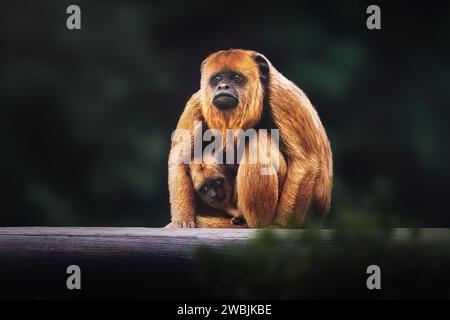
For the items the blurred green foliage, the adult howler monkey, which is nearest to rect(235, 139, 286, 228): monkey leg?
the adult howler monkey

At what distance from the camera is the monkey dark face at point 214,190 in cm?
569

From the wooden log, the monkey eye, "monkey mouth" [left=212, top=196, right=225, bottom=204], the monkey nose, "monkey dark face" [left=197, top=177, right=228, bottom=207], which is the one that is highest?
the monkey eye

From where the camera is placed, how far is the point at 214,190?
5.70 m

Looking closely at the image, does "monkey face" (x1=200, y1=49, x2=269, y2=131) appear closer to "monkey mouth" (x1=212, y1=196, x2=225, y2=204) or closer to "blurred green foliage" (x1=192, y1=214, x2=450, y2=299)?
"monkey mouth" (x1=212, y1=196, x2=225, y2=204)

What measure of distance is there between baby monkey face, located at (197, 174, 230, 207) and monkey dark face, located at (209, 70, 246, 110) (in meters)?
0.54

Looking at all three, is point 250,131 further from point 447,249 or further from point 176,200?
point 447,249

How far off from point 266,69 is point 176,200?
1.21m

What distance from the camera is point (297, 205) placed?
5.64m

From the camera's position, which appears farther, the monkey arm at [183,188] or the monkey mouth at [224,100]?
the monkey arm at [183,188]

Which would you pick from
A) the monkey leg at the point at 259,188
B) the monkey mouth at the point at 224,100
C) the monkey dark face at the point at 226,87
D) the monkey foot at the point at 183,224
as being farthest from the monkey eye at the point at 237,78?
the monkey foot at the point at 183,224

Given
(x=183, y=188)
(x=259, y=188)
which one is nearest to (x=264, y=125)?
(x=259, y=188)

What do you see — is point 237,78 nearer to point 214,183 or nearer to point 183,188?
point 214,183

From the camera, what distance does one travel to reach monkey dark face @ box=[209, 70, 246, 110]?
564cm

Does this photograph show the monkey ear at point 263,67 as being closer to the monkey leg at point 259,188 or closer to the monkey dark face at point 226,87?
the monkey dark face at point 226,87
